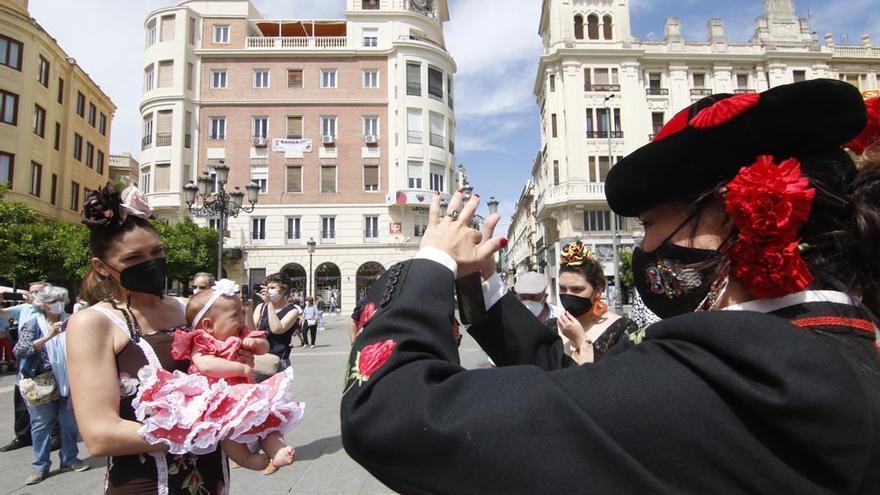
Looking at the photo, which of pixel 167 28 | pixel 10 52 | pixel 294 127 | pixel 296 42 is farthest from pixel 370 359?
pixel 167 28

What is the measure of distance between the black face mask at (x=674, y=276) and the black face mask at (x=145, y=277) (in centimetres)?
223

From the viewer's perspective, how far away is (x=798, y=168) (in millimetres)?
1048

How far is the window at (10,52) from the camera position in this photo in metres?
25.2

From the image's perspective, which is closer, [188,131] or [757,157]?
[757,157]

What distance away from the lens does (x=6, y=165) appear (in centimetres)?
2573

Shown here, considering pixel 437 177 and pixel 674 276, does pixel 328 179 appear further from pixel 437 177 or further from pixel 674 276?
pixel 674 276

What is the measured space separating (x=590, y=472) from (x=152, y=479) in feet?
6.61

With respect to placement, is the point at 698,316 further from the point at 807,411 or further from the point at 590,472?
the point at 590,472

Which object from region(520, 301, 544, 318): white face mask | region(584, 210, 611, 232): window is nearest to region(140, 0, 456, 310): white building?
region(584, 210, 611, 232): window

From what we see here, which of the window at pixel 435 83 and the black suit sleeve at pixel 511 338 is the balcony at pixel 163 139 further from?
the black suit sleeve at pixel 511 338

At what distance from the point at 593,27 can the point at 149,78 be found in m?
30.9

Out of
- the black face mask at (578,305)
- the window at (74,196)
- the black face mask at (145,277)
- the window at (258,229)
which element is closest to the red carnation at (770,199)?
the black face mask at (145,277)

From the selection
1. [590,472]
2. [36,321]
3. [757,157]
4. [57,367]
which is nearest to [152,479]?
[590,472]

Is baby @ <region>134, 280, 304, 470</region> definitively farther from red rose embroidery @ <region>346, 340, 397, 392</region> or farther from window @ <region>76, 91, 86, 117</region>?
window @ <region>76, 91, 86, 117</region>
